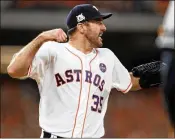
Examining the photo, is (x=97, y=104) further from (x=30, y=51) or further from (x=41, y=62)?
(x=30, y=51)

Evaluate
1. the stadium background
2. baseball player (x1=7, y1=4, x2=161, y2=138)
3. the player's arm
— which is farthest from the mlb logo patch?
the stadium background

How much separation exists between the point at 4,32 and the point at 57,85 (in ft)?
15.2

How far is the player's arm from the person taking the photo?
9.87ft

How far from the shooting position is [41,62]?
3162mm

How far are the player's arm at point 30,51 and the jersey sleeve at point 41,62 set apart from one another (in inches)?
1.9

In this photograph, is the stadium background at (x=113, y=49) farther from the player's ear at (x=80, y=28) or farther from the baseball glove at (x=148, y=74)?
the player's ear at (x=80, y=28)

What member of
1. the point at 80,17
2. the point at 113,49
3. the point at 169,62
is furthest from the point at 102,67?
the point at 113,49

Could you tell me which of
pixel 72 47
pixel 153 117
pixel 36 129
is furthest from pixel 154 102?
pixel 72 47

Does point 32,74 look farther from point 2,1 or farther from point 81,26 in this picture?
point 2,1

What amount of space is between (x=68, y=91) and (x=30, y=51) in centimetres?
31

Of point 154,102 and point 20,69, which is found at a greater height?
point 20,69

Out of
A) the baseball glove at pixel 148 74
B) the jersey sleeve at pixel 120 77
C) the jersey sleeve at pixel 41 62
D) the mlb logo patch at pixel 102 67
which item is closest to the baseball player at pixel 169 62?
the baseball glove at pixel 148 74

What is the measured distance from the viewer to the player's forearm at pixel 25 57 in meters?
3.03

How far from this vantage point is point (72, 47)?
3.32 m
